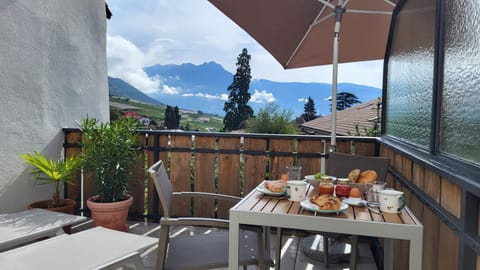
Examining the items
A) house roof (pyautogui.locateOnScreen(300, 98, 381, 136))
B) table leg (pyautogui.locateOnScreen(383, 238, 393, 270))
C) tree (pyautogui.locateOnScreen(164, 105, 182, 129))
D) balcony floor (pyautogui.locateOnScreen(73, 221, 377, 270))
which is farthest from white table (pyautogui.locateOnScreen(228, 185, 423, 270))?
tree (pyautogui.locateOnScreen(164, 105, 182, 129))

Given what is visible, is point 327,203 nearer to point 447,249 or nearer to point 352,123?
point 447,249

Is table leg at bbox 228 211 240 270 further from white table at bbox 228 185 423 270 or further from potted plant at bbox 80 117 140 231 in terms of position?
potted plant at bbox 80 117 140 231

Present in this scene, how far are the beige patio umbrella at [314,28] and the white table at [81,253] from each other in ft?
6.31

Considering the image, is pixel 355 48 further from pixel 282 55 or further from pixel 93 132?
pixel 93 132

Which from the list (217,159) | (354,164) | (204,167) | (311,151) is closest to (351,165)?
(354,164)

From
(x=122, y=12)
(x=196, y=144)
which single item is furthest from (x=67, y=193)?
(x=122, y=12)

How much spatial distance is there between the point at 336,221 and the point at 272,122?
424cm

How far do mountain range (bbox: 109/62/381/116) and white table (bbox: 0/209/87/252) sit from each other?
25.3 feet

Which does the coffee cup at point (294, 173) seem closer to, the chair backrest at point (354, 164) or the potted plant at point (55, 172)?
the chair backrest at point (354, 164)

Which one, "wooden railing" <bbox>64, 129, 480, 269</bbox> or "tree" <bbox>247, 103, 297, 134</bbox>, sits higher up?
"tree" <bbox>247, 103, 297, 134</bbox>

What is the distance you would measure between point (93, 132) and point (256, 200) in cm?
238

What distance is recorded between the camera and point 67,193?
Result: 399 centimetres

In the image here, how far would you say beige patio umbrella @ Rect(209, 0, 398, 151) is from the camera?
128 inches

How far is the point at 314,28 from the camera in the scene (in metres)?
3.63
